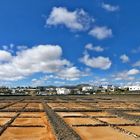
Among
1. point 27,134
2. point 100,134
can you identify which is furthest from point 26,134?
point 100,134

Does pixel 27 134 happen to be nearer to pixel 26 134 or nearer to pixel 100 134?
pixel 26 134

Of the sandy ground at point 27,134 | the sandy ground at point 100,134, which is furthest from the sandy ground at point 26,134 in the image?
the sandy ground at point 100,134

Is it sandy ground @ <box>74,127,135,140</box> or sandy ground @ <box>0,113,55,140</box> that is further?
sandy ground @ <box>74,127,135,140</box>

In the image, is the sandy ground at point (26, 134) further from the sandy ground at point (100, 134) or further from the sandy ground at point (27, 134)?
the sandy ground at point (100, 134)

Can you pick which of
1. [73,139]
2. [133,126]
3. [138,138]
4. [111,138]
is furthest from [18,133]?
[133,126]

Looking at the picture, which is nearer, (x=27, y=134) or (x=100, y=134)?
(x=27, y=134)

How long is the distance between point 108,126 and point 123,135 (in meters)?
3.84

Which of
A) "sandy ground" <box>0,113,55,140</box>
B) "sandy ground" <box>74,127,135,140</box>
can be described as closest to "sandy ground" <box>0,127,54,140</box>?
"sandy ground" <box>0,113,55,140</box>

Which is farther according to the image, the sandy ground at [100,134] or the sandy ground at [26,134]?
the sandy ground at [100,134]

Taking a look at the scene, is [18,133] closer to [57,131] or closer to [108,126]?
[57,131]

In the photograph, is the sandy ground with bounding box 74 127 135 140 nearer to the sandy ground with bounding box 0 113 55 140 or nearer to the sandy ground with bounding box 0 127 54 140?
the sandy ground with bounding box 0 113 55 140

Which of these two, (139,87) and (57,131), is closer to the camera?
(57,131)

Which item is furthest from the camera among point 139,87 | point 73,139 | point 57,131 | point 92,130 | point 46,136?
point 139,87

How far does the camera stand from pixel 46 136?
15047 millimetres
